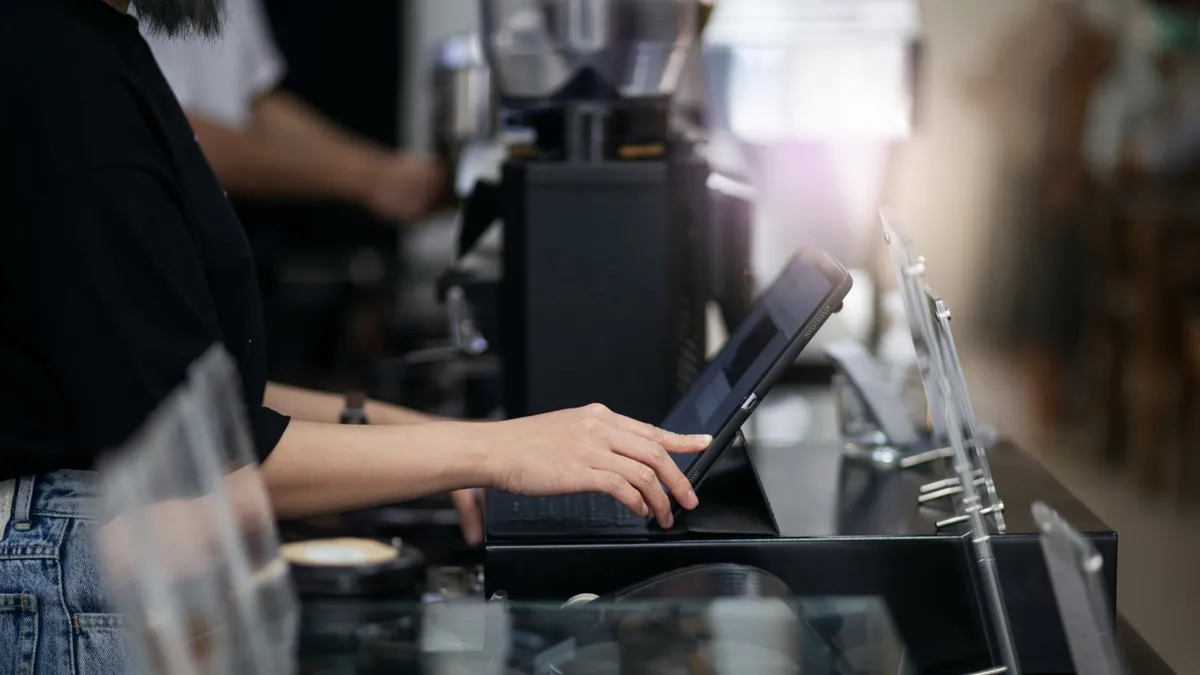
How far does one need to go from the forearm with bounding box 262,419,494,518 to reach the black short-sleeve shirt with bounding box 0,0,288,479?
0.14 m

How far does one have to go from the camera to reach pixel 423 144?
18.7 feet

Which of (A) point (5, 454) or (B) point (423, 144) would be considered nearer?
(A) point (5, 454)

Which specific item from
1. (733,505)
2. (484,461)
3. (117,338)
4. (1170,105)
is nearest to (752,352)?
(733,505)

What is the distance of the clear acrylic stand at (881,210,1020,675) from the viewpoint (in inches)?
39.0

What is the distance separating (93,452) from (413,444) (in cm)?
26

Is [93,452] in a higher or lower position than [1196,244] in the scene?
higher

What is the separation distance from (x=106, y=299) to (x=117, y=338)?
0.03 meters

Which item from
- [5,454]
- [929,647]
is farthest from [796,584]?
[5,454]

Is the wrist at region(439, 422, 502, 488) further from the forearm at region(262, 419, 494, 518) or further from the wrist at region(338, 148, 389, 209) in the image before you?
the wrist at region(338, 148, 389, 209)

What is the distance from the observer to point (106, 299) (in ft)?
3.29

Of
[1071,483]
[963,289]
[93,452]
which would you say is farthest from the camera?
[963,289]

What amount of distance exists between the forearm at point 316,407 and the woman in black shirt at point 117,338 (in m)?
0.28

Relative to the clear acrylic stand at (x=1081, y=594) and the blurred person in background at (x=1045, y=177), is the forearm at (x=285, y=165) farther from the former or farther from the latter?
the blurred person in background at (x=1045, y=177)

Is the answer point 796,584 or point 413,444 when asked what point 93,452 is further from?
point 796,584
